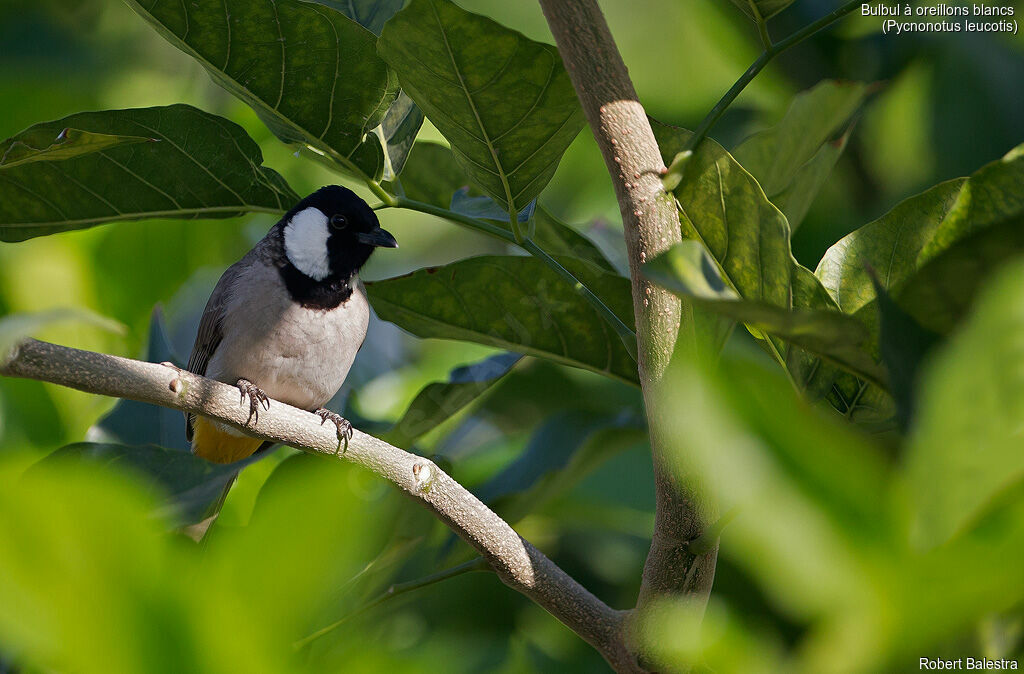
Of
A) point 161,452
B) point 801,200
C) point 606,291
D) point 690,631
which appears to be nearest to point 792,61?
point 801,200

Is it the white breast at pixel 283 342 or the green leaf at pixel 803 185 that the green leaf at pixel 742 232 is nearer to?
the green leaf at pixel 803 185

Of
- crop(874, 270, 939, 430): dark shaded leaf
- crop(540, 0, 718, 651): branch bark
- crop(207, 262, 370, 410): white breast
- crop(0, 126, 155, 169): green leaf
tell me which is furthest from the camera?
crop(207, 262, 370, 410): white breast

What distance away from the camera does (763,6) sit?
82 centimetres

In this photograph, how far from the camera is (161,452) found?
107 centimetres

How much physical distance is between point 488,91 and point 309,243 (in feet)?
3.55

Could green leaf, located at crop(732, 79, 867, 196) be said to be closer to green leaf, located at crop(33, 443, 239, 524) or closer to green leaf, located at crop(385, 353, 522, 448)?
green leaf, located at crop(385, 353, 522, 448)

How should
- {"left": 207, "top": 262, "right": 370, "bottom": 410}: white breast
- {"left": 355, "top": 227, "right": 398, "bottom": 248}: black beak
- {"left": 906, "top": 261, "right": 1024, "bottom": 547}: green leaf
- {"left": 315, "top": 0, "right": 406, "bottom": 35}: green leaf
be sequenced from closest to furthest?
1. {"left": 906, "top": 261, "right": 1024, "bottom": 547}: green leaf
2. {"left": 315, "top": 0, "right": 406, "bottom": 35}: green leaf
3. {"left": 207, "top": 262, "right": 370, "bottom": 410}: white breast
4. {"left": 355, "top": 227, "right": 398, "bottom": 248}: black beak

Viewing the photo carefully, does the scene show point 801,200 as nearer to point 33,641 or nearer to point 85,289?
point 33,641

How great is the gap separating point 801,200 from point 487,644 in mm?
680

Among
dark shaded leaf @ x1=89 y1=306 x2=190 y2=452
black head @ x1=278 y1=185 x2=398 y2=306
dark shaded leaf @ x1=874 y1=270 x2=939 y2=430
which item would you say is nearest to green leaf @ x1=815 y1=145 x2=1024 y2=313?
dark shaded leaf @ x1=874 y1=270 x2=939 y2=430

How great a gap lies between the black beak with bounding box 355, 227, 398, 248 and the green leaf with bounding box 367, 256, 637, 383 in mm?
834

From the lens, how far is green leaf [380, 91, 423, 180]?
98 centimetres

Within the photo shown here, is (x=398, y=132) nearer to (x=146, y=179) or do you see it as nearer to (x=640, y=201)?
(x=146, y=179)

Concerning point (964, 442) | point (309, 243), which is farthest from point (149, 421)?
point (964, 442)
